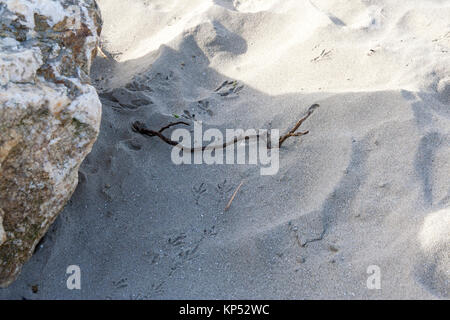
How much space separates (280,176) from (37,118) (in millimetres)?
1170

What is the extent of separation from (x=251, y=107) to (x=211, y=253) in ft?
3.21

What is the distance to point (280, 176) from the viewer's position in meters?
2.16

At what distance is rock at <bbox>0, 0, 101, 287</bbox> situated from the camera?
1.54 metres

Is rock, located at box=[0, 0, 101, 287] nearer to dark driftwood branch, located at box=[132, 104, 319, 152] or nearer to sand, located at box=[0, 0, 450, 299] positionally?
sand, located at box=[0, 0, 450, 299]

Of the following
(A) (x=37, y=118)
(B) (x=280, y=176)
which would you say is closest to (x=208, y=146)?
(B) (x=280, y=176)

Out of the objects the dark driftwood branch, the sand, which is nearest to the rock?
the sand

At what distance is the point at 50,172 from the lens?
1.67 meters

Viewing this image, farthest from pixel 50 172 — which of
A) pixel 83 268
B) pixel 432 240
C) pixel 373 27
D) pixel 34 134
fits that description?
pixel 373 27

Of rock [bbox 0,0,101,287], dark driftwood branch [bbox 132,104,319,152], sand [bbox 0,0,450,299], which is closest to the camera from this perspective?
rock [bbox 0,0,101,287]

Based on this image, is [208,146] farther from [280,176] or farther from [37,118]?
[37,118]

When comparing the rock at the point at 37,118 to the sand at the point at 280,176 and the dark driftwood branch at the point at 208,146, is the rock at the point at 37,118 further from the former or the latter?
the dark driftwood branch at the point at 208,146

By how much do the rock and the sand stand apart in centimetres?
24

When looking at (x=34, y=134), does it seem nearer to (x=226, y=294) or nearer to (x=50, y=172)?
(x=50, y=172)

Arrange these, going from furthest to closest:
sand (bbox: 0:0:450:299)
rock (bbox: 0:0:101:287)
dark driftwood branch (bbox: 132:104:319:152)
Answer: dark driftwood branch (bbox: 132:104:319:152)
sand (bbox: 0:0:450:299)
rock (bbox: 0:0:101:287)
